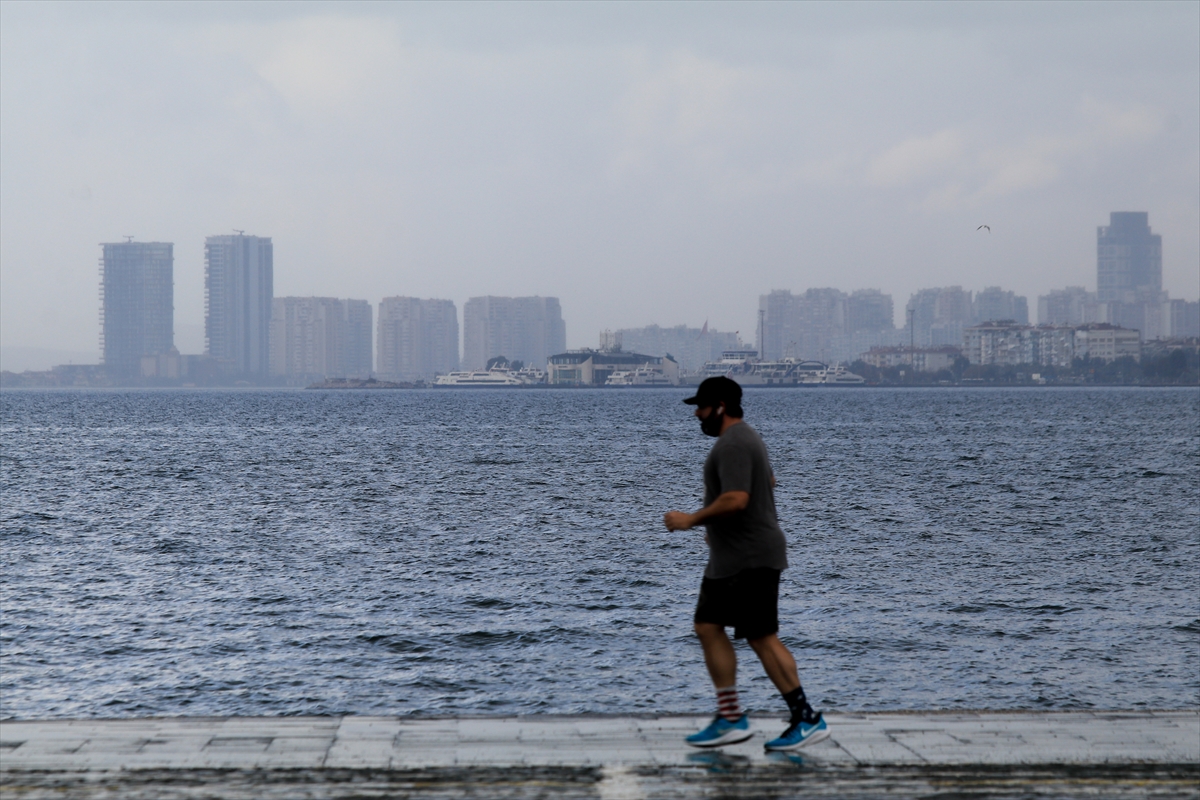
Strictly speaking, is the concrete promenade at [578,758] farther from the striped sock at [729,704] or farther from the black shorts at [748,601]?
the black shorts at [748,601]

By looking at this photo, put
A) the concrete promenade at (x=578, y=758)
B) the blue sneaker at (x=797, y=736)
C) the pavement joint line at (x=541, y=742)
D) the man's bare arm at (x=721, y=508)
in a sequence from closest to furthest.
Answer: the concrete promenade at (x=578, y=758)
the pavement joint line at (x=541, y=742)
the man's bare arm at (x=721, y=508)
the blue sneaker at (x=797, y=736)

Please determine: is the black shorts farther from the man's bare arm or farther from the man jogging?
the man's bare arm

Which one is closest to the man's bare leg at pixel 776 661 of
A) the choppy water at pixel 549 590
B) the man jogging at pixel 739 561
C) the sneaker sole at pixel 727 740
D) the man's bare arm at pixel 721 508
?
the man jogging at pixel 739 561

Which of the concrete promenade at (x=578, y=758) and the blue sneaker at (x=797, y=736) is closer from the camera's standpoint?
the concrete promenade at (x=578, y=758)

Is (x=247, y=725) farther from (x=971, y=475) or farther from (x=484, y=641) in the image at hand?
(x=971, y=475)

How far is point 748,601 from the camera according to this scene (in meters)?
6.36

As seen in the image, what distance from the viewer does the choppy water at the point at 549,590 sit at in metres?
12.8

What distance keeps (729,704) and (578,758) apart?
955mm

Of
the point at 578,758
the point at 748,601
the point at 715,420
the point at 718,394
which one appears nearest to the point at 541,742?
the point at 578,758

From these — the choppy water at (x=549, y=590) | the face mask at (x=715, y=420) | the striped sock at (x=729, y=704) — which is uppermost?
the face mask at (x=715, y=420)

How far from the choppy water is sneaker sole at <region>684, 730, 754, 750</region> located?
5001 millimetres

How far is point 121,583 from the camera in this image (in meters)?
20.2

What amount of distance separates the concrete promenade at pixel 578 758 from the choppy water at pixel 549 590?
16.3ft

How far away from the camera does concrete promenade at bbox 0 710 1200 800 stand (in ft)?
18.2
